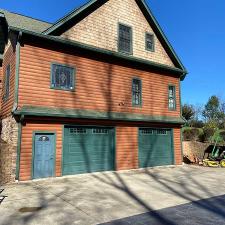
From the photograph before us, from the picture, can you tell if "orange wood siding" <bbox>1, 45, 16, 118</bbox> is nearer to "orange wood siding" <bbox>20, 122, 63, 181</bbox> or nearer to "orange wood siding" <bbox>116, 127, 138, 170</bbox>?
"orange wood siding" <bbox>20, 122, 63, 181</bbox>

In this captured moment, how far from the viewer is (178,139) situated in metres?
20.2

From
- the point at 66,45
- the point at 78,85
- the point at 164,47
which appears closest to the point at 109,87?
the point at 78,85

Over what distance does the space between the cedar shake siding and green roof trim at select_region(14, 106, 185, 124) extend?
4178 mm

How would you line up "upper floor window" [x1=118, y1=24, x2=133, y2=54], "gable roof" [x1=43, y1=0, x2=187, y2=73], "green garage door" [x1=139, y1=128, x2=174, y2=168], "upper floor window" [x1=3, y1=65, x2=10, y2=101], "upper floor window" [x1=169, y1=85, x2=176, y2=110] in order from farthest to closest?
1. "upper floor window" [x1=169, y1=85, x2=176, y2=110]
2. "green garage door" [x1=139, y1=128, x2=174, y2=168]
3. "upper floor window" [x1=118, y1=24, x2=133, y2=54]
4. "upper floor window" [x1=3, y1=65, x2=10, y2=101]
5. "gable roof" [x1=43, y1=0, x2=187, y2=73]

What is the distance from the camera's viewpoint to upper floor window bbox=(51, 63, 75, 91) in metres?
14.5

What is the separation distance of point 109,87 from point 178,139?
7215 millimetres

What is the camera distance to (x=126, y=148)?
17016 mm

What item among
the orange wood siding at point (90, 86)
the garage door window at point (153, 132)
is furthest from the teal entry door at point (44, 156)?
the garage door window at point (153, 132)

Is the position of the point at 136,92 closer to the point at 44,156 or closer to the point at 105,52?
the point at 105,52

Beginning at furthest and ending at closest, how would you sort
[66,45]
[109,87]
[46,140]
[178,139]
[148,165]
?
[178,139]
[148,165]
[109,87]
[66,45]
[46,140]

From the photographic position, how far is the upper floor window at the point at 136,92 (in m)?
18.1

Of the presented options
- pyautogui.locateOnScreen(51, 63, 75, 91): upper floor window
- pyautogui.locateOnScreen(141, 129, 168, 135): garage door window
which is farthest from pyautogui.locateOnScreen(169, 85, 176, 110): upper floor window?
pyautogui.locateOnScreen(51, 63, 75, 91): upper floor window

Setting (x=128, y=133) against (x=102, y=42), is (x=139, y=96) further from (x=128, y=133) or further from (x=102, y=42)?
(x=102, y=42)

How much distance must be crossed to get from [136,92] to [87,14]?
586 centimetres
